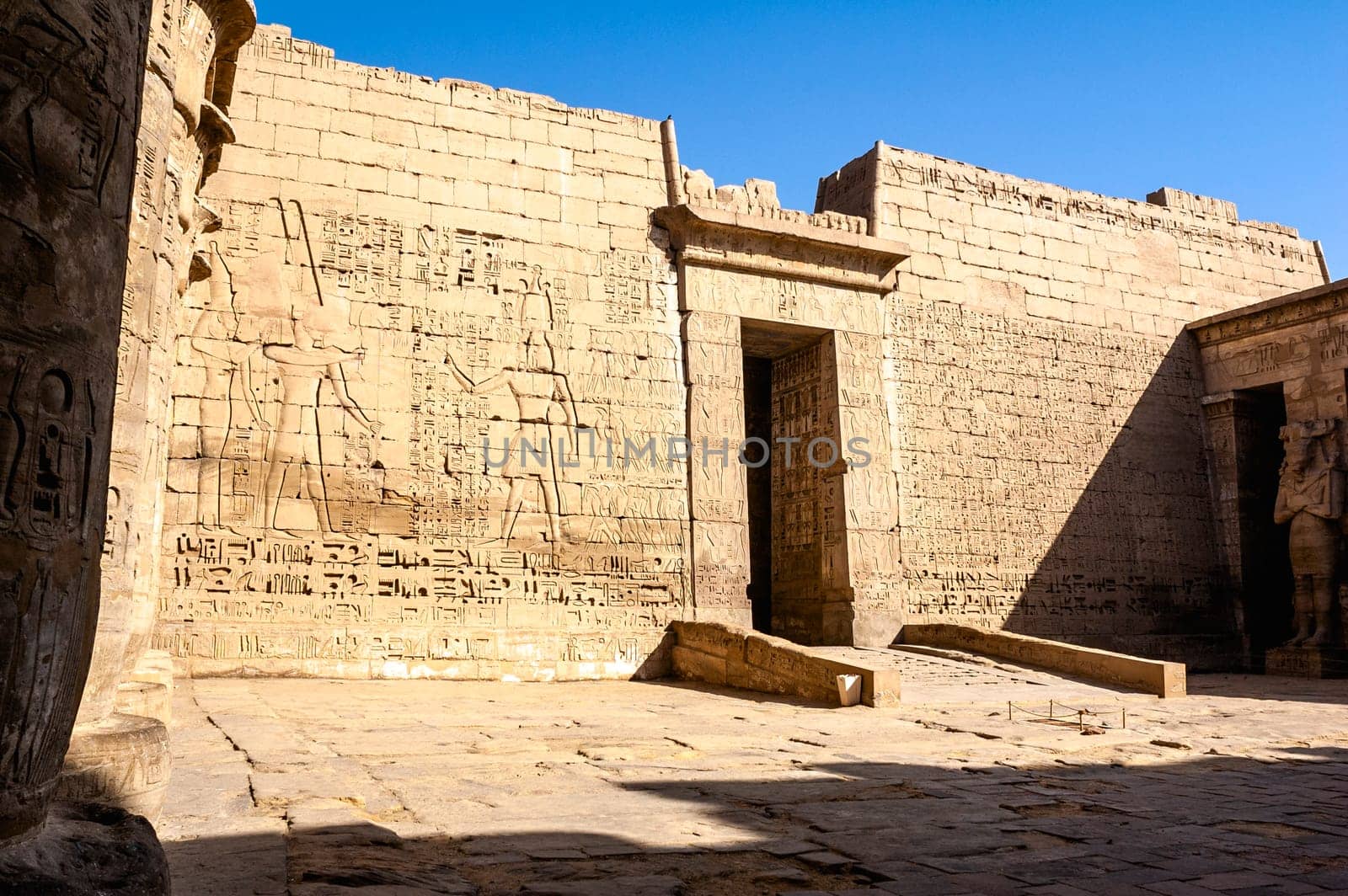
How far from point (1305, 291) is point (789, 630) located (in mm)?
7805

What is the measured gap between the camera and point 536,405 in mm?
10141

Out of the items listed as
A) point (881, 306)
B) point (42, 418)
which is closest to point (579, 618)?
point (881, 306)

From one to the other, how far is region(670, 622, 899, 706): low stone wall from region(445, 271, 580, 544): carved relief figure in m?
1.70

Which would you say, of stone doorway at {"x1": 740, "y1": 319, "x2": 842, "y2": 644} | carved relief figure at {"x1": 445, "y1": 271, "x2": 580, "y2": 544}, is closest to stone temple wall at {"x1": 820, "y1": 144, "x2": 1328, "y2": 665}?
stone doorway at {"x1": 740, "y1": 319, "x2": 842, "y2": 644}

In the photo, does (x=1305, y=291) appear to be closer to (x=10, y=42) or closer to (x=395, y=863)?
(x=395, y=863)

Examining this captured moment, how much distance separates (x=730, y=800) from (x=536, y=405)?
644cm

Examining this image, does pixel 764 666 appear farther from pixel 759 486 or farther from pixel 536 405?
pixel 759 486

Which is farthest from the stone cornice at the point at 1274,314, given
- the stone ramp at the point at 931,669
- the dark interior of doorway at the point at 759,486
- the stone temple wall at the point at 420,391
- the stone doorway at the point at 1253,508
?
the stone temple wall at the point at 420,391

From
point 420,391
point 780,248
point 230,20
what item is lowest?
point 420,391

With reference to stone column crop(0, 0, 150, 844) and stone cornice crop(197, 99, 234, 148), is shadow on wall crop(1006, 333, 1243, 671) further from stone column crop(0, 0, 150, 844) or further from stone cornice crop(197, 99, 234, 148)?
stone column crop(0, 0, 150, 844)

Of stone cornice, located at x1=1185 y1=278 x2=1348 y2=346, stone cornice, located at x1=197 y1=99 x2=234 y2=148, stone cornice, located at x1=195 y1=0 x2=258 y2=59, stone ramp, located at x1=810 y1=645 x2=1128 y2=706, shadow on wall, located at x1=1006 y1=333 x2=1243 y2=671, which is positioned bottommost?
stone ramp, located at x1=810 y1=645 x2=1128 y2=706

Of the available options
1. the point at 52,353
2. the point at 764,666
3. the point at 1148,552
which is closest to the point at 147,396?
the point at 52,353

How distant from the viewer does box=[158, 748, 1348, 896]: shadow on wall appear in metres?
2.87

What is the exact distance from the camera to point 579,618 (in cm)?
1001
